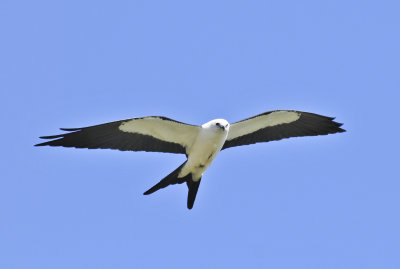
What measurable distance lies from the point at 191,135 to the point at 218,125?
867 millimetres

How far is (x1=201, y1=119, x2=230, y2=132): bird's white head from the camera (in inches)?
727

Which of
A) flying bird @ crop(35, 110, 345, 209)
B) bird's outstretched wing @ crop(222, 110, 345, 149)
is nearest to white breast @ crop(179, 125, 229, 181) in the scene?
flying bird @ crop(35, 110, 345, 209)

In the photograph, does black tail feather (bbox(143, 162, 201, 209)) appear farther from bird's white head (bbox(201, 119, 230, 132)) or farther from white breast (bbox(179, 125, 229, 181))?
bird's white head (bbox(201, 119, 230, 132))

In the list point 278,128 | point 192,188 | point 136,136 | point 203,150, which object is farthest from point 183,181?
point 278,128

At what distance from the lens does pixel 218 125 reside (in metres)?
18.5

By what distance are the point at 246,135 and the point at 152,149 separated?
2.23 m

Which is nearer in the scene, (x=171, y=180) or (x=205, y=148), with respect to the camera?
(x=205, y=148)

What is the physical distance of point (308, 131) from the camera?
1962 centimetres

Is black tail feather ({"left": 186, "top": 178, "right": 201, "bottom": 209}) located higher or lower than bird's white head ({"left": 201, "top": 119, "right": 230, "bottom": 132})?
lower

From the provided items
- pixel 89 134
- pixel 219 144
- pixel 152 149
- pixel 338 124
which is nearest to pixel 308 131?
pixel 338 124

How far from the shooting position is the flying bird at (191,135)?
723 inches

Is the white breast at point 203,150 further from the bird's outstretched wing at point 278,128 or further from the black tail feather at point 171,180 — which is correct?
the bird's outstretched wing at point 278,128

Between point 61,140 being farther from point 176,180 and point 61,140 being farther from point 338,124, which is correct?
point 338,124

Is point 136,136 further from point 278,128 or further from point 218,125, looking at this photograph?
point 278,128
